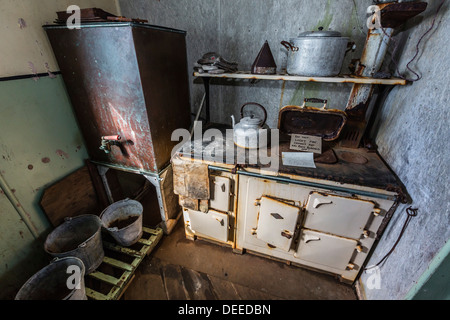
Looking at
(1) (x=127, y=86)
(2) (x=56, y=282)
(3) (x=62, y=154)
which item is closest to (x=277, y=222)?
(1) (x=127, y=86)

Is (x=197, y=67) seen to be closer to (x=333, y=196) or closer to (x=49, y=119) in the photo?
(x=49, y=119)

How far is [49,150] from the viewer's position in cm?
166

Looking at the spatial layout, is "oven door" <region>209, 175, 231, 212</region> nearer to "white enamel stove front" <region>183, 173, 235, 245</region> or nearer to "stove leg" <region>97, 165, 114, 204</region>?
"white enamel stove front" <region>183, 173, 235, 245</region>

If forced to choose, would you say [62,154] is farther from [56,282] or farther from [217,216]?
[217,216]

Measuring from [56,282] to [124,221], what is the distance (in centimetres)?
71

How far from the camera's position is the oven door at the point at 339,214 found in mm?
1335

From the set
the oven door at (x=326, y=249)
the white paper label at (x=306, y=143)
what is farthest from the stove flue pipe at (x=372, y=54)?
the oven door at (x=326, y=249)

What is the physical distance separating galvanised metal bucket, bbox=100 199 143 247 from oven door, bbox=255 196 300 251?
115 centimetres

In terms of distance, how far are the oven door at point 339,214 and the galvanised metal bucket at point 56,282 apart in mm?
1705

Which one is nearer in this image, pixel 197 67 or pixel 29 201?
pixel 29 201

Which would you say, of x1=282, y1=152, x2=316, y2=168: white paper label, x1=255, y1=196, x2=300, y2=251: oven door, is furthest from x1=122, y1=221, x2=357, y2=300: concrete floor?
x1=282, y1=152, x2=316, y2=168: white paper label

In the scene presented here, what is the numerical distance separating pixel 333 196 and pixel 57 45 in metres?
2.35

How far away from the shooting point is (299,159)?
1.55 m
